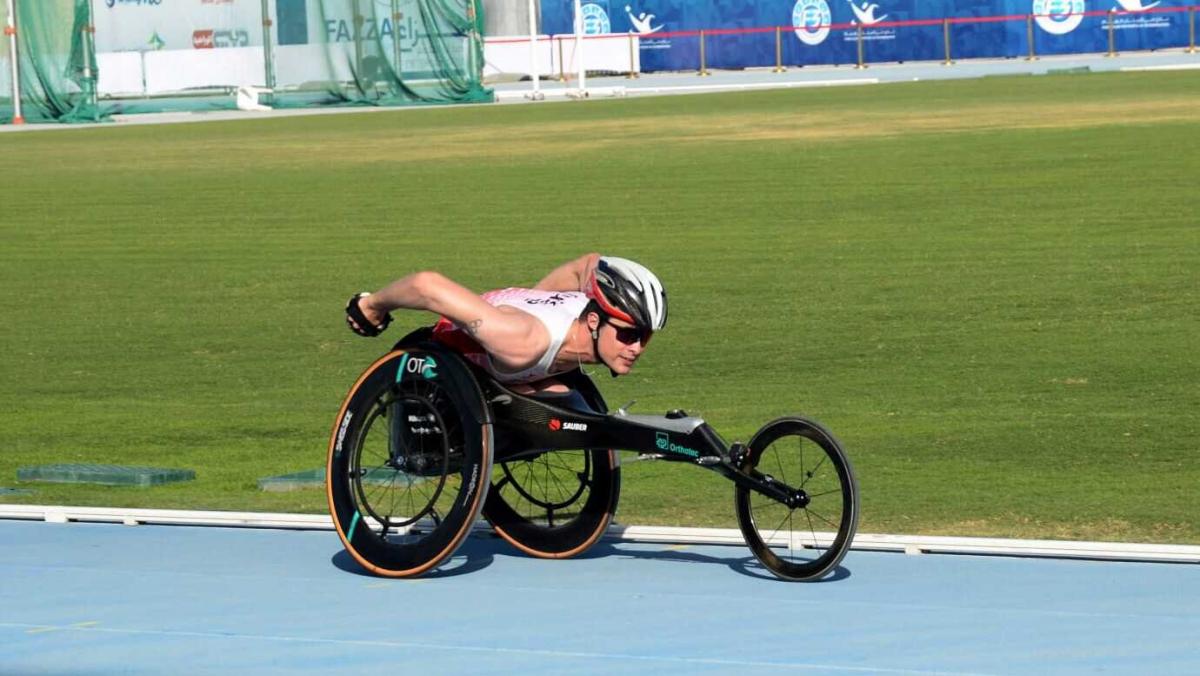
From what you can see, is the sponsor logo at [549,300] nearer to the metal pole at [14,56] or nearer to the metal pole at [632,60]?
the metal pole at [14,56]

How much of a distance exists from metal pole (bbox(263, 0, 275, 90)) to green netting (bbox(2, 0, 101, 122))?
4.32 m

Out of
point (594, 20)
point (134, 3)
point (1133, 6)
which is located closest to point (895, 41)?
point (1133, 6)

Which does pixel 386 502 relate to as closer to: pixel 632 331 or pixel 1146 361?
pixel 632 331

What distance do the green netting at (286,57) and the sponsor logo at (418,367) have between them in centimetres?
3910

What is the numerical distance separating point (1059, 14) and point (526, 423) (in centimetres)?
5711

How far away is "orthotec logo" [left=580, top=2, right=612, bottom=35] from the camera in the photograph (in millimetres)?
67688

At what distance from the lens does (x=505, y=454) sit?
276 inches

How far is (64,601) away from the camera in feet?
22.3

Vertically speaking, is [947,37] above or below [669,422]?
above

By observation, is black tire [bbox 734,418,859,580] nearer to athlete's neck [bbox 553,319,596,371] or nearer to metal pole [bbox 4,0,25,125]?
athlete's neck [bbox 553,319,596,371]

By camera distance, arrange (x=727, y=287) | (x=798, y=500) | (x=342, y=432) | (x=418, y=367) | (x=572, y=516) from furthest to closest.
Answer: (x=727, y=287), (x=572, y=516), (x=342, y=432), (x=418, y=367), (x=798, y=500)

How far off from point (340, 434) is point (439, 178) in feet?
65.6

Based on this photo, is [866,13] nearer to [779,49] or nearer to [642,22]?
[779,49]

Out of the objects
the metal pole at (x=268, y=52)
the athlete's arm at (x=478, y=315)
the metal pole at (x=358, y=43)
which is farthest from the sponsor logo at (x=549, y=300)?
the metal pole at (x=268, y=52)
